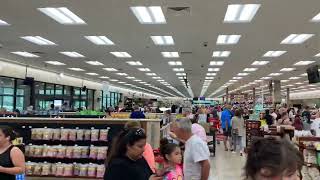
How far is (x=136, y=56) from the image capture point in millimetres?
15062

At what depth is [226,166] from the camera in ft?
32.5

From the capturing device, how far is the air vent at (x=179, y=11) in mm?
7867

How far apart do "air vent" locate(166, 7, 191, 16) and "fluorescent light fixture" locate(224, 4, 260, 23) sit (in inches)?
35.3

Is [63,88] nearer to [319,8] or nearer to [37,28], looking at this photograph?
[37,28]

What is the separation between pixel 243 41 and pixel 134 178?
1005 cm

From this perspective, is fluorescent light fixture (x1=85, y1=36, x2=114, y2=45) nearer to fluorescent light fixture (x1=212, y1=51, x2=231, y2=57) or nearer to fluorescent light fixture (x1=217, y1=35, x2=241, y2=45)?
fluorescent light fixture (x1=217, y1=35, x2=241, y2=45)

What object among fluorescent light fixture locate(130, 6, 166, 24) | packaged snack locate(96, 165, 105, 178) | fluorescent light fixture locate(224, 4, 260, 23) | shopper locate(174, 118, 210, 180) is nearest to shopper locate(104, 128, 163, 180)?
shopper locate(174, 118, 210, 180)

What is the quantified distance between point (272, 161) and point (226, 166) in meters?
8.97

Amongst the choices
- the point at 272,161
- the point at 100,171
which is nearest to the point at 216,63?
the point at 100,171

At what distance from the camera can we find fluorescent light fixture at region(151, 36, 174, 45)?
11205mm

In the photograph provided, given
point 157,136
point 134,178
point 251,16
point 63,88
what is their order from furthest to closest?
point 63,88
point 251,16
point 157,136
point 134,178

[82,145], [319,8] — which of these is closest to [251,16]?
[319,8]

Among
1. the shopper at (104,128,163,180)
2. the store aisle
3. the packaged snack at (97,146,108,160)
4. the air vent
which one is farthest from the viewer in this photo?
the store aisle

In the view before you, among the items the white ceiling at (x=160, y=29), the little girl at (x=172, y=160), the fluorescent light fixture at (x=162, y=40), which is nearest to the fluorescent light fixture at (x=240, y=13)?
the white ceiling at (x=160, y=29)
